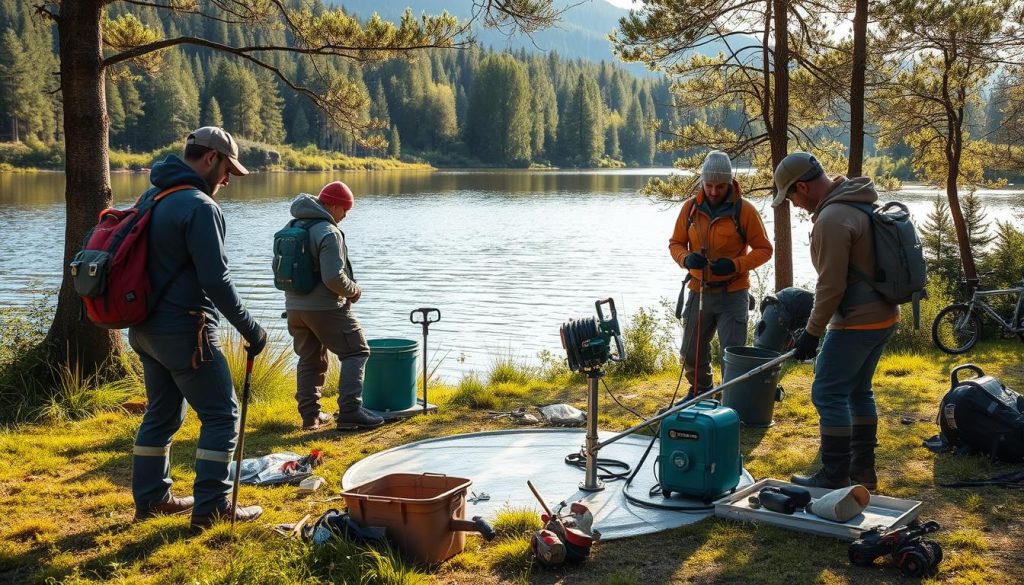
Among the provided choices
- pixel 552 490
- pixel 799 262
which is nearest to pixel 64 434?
pixel 552 490

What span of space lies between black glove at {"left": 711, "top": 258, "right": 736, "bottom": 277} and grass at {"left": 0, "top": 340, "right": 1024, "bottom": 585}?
1.21 meters

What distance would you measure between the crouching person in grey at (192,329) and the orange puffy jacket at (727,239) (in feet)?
10.9

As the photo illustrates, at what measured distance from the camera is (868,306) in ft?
15.9

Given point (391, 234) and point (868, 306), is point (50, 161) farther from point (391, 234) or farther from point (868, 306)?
point (868, 306)

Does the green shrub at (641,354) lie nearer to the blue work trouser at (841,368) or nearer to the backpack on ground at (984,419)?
the backpack on ground at (984,419)

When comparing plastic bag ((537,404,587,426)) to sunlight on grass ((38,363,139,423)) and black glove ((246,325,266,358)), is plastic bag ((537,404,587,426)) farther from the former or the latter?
sunlight on grass ((38,363,139,423))

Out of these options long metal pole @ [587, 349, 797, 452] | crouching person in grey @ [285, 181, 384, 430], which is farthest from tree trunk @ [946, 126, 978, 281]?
crouching person in grey @ [285, 181, 384, 430]

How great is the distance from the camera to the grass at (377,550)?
407 cm

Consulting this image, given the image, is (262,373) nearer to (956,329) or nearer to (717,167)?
(717,167)

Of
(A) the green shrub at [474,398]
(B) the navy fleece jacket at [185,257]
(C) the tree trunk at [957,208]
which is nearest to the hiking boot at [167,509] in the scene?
(B) the navy fleece jacket at [185,257]

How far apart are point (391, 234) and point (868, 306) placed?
1021 inches

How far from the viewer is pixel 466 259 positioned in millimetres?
24266

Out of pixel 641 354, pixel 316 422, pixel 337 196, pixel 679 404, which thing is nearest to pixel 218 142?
pixel 337 196

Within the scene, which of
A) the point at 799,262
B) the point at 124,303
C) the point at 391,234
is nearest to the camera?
the point at 124,303
